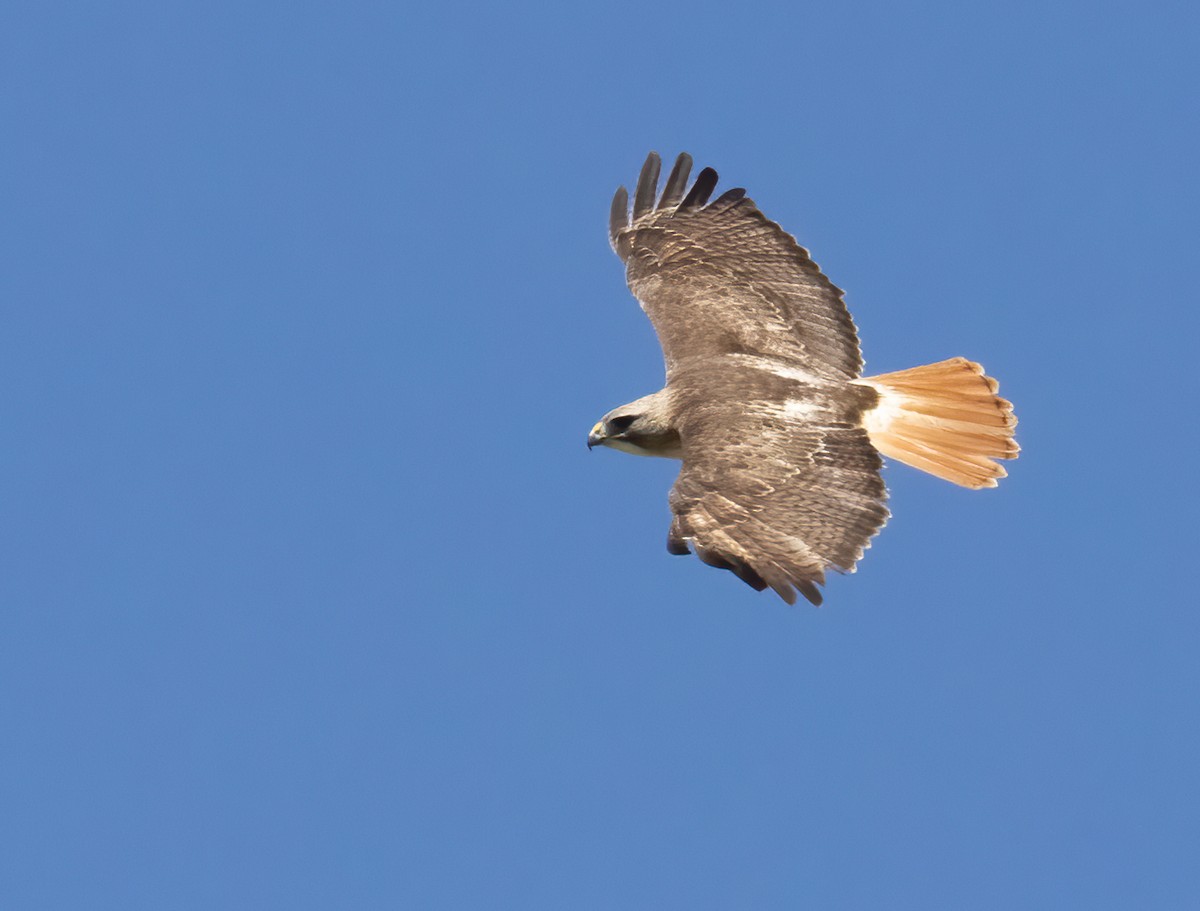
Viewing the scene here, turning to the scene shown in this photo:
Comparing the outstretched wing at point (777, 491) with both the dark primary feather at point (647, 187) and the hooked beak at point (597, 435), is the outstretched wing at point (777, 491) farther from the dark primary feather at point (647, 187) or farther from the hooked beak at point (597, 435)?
the dark primary feather at point (647, 187)

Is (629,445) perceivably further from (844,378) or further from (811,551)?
(811,551)

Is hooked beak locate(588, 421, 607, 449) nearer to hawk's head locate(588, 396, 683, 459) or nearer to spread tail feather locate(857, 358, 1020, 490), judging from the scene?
hawk's head locate(588, 396, 683, 459)

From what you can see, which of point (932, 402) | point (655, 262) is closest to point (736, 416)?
point (932, 402)

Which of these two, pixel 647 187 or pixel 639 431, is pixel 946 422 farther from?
pixel 647 187

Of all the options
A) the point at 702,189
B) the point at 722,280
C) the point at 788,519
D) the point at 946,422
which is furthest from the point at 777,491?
the point at 702,189

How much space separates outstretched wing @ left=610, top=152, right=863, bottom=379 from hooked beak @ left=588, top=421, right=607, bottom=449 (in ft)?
1.87

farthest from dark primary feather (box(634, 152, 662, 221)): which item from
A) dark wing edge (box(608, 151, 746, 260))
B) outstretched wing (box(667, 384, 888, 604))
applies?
outstretched wing (box(667, 384, 888, 604))

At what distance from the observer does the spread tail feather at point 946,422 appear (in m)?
12.0

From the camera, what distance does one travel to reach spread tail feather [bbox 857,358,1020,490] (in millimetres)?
12000

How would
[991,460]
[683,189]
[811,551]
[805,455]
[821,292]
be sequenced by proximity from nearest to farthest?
[811,551], [805,455], [991,460], [821,292], [683,189]

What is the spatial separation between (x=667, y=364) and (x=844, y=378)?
3.79 ft

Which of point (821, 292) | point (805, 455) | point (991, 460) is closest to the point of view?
point (805, 455)

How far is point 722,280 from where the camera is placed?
13.2 m

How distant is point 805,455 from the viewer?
37.0ft
